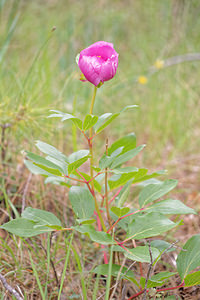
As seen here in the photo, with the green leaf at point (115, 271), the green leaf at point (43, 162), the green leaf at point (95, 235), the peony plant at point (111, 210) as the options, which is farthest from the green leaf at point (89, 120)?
the green leaf at point (115, 271)

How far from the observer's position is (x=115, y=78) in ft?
9.52

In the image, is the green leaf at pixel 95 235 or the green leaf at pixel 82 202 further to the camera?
the green leaf at pixel 82 202

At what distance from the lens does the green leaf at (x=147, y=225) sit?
2.49 feet

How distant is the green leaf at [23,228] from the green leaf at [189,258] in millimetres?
347

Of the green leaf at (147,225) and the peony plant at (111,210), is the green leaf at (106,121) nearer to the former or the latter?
the peony plant at (111,210)

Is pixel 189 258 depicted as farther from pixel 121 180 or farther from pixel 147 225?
pixel 121 180

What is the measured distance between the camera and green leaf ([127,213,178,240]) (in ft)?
2.49

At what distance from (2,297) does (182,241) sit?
0.75 metres

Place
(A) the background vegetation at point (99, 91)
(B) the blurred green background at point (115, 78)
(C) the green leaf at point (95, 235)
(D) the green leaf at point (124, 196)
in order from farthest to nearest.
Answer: (B) the blurred green background at point (115, 78), (A) the background vegetation at point (99, 91), (D) the green leaf at point (124, 196), (C) the green leaf at point (95, 235)

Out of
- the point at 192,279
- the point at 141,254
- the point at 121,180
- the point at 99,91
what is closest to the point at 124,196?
the point at 121,180

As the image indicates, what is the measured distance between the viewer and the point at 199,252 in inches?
31.3

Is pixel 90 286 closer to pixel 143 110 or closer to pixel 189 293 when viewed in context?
pixel 189 293

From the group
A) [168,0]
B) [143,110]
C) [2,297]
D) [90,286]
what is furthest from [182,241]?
[168,0]

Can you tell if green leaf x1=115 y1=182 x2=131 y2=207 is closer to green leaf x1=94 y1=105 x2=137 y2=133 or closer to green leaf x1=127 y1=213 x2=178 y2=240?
green leaf x1=127 y1=213 x2=178 y2=240
